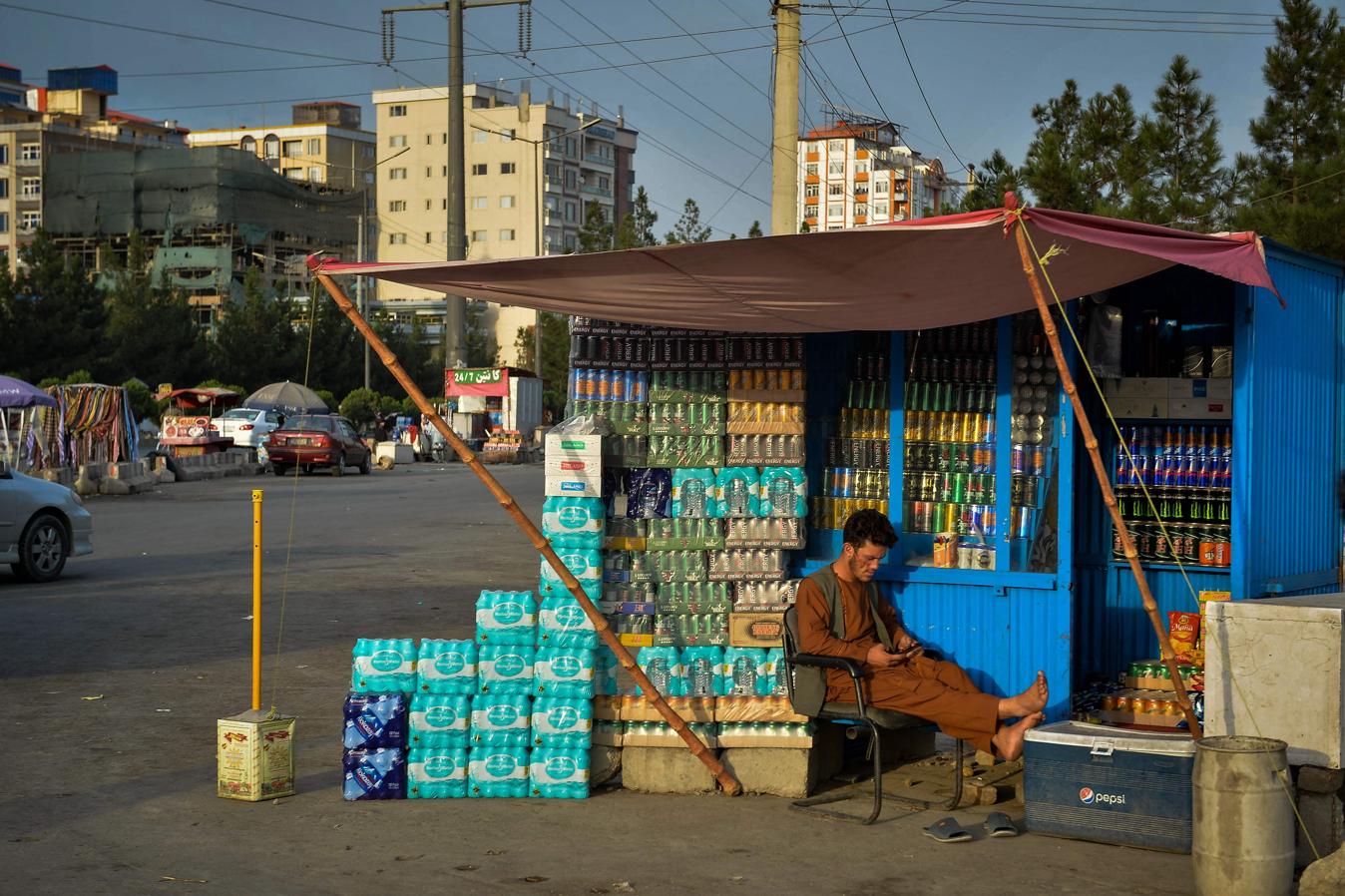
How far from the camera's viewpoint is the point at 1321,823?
6594 mm

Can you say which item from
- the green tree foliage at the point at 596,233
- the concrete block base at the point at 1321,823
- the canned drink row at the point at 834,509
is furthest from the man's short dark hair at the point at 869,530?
the green tree foliage at the point at 596,233

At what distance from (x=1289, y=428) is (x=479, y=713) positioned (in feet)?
15.9

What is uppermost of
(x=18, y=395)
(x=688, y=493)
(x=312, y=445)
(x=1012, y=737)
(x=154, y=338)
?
(x=154, y=338)

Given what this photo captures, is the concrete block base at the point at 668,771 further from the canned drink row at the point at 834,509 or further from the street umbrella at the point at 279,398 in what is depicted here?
the street umbrella at the point at 279,398

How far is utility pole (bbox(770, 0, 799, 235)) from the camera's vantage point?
1462 cm

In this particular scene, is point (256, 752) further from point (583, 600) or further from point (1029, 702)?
point (1029, 702)

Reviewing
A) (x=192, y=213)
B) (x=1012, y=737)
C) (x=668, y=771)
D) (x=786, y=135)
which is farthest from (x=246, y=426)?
(x=192, y=213)

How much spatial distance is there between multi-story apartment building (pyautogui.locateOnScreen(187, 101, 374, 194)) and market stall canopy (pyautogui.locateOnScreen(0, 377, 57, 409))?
3958 inches

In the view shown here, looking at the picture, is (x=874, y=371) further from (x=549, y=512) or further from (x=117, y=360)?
(x=117, y=360)

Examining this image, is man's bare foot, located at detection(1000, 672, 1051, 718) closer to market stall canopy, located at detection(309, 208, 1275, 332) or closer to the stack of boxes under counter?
the stack of boxes under counter

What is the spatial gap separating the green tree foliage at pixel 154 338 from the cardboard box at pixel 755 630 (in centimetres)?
6237

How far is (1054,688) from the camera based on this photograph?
822 centimetres

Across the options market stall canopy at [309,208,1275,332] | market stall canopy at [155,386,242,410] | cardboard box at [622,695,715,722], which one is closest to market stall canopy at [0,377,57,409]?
market stall canopy at [309,208,1275,332]

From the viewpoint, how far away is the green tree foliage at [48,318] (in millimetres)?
58688
